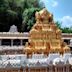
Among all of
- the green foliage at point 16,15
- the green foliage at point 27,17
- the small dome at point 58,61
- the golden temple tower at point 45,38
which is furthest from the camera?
the green foliage at point 27,17

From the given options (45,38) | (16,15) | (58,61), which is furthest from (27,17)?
(58,61)

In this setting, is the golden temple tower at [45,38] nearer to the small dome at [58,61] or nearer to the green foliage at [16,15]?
the small dome at [58,61]

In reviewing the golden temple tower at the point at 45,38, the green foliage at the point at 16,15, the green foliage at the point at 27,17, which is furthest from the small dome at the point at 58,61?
the green foliage at the point at 27,17

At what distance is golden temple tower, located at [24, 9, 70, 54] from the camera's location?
25062mm

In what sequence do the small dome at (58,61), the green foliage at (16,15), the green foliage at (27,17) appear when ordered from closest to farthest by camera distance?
the small dome at (58,61) < the green foliage at (16,15) < the green foliage at (27,17)

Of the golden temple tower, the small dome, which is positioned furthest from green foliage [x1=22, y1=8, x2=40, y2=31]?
the small dome

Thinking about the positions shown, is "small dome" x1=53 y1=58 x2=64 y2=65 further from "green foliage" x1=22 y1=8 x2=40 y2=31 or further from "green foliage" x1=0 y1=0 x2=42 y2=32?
"green foliage" x1=22 y1=8 x2=40 y2=31

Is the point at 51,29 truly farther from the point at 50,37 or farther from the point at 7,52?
the point at 7,52

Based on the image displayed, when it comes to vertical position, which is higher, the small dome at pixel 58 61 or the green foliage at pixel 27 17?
the green foliage at pixel 27 17

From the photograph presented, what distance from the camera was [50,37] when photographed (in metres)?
25.7

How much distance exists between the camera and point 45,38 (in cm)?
2562

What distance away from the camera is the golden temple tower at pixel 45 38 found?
25062 millimetres

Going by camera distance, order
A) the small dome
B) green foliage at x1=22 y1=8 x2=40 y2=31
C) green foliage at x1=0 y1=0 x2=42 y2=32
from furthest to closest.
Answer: green foliage at x1=22 y1=8 x2=40 y2=31 → green foliage at x1=0 y1=0 x2=42 y2=32 → the small dome

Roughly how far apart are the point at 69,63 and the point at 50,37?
7.57 meters
